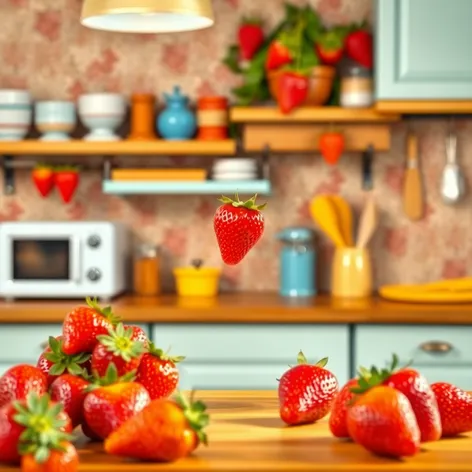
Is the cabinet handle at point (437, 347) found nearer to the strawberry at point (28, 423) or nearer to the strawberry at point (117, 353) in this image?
the strawberry at point (117, 353)

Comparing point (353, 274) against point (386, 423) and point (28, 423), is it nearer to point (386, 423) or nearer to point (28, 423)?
point (386, 423)

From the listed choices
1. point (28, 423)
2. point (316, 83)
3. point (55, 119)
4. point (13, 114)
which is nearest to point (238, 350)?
→ point (316, 83)

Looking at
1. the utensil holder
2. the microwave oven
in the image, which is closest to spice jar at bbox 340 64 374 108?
the utensil holder

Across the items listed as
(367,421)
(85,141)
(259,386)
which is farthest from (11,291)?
(367,421)

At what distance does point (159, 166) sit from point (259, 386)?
108 centimetres

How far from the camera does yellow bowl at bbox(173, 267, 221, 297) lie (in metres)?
4.18

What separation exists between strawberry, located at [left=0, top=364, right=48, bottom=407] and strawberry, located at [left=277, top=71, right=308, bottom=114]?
2506 millimetres

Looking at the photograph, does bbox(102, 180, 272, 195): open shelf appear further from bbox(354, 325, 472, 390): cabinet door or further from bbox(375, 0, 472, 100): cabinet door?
bbox(354, 325, 472, 390): cabinet door

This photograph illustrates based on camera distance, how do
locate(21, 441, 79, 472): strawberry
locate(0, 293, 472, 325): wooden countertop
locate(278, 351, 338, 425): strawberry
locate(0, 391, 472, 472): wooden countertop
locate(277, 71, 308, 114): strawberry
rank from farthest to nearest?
locate(277, 71, 308, 114): strawberry
locate(0, 293, 472, 325): wooden countertop
locate(278, 351, 338, 425): strawberry
locate(0, 391, 472, 472): wooden countertop
locate(21, 441, 79, 472): strawberry

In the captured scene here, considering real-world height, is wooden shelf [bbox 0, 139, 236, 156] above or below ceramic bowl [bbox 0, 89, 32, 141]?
below

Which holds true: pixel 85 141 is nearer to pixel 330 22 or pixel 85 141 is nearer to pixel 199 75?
pixel 199 75

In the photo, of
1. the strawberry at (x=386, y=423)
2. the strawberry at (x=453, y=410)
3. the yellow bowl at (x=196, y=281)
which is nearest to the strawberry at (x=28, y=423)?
the strawberry at (x=386, y=423)

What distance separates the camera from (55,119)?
426cm

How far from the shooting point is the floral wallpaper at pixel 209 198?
440 centimetres
